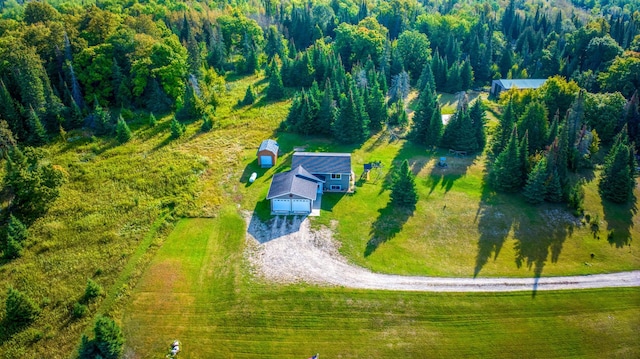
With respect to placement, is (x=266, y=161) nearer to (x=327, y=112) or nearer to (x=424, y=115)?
(x=327, y=112)

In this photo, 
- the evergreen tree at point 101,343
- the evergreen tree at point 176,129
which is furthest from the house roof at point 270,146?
the evergreen tree at point 101,343

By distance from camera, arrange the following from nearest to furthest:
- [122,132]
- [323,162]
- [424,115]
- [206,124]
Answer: [323,162]
[122,132]
[424,115]
[206,124]

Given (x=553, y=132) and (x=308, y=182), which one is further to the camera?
(x=553, y=132)

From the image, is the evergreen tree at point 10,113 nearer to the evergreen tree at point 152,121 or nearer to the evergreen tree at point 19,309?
the evergreen tree at point 152,121

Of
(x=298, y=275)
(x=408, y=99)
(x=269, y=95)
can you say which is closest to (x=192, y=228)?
(x=298, y=275)

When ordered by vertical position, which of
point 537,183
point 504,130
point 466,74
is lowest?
point 537,183

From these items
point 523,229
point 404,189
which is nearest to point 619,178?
point 523,229
